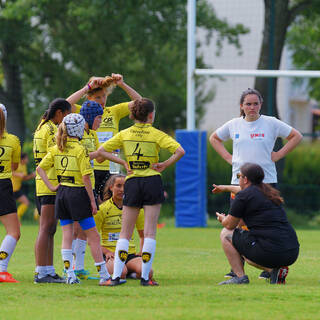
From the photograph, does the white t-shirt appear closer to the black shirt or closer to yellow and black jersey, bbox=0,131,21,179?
the black shirt

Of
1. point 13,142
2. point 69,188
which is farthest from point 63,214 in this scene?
point 13,142

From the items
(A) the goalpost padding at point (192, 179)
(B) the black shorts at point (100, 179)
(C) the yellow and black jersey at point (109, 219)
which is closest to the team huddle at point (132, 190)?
(C) the yellow and black jersey at point (109, 219)

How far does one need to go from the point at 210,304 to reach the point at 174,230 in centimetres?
1036

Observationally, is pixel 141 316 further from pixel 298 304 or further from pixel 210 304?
pixel 298 304

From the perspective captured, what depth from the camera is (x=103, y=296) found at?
21.3 ft

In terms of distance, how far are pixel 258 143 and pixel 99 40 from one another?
58.0 feet

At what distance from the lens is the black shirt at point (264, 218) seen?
23.1ft

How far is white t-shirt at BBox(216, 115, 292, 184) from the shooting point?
7.93m

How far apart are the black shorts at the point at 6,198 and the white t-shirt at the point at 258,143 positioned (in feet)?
7.52

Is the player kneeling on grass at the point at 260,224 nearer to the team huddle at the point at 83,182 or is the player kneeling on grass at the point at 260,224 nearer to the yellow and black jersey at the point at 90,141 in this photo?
the team huddle at the point at 83,182

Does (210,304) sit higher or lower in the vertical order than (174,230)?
higher

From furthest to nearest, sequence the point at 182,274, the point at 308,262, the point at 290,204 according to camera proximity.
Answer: the point at 290,204 < the point at 308,262 < the point at 182,274

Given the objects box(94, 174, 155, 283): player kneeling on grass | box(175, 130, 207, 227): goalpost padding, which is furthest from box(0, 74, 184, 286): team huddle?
box(175, 130, 207, 227): goalpost padding

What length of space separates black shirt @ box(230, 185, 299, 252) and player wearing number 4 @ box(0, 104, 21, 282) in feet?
7.63
